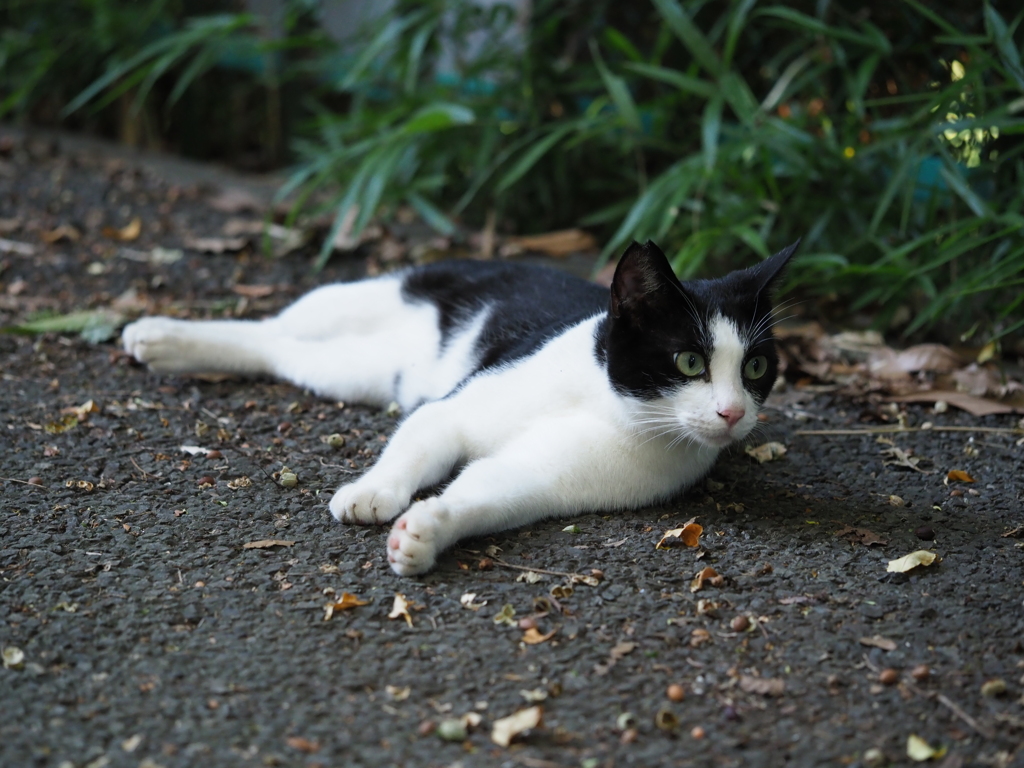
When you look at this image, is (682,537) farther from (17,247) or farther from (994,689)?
(17,247)

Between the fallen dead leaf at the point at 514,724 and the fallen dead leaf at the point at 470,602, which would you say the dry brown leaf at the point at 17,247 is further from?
A: the fallen dead leaf at the point at 514,724

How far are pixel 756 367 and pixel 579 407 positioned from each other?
1.33 ft

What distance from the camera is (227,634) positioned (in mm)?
1713

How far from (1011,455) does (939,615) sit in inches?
39.4

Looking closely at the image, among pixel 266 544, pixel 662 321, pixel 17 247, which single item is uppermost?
pixel 662 321

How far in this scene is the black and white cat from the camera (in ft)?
6.58

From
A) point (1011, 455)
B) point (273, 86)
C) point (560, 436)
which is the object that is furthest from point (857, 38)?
point (273, 86)

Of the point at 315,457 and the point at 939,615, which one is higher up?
the point at 939,615

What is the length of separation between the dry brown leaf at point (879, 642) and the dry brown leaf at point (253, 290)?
273cm

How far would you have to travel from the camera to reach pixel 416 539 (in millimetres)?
1854

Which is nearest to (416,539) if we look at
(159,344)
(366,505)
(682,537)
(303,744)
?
(366,505)

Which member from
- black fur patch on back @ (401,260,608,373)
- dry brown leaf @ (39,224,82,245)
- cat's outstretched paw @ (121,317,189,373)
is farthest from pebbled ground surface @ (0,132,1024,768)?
dry brown leaf @ (39,224,82,245)

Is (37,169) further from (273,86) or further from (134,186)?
(273,86)

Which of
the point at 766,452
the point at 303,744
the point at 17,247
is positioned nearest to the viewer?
the point at 303,744
